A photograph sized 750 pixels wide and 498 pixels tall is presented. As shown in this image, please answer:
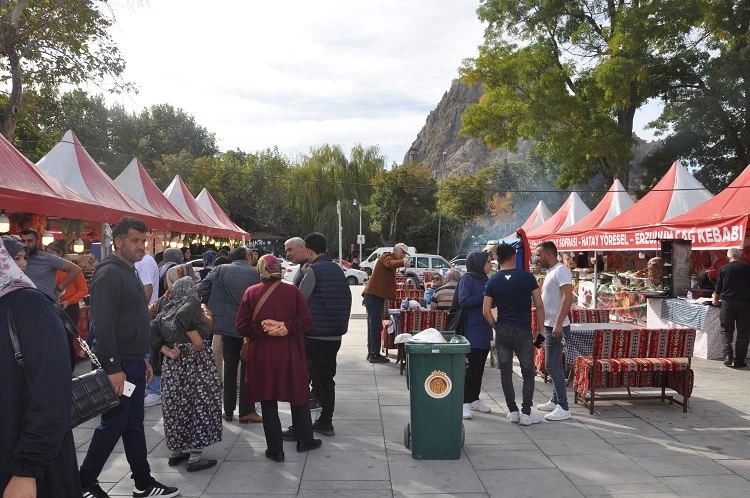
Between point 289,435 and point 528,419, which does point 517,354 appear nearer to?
point 528,419

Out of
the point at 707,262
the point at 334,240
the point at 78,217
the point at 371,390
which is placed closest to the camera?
the point at 371,390

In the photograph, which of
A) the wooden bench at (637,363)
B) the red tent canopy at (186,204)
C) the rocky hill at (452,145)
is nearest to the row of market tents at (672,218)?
the wooden bench at (637,363)

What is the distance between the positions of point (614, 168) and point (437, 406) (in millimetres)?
23546

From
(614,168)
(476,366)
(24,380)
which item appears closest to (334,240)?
(614,168)

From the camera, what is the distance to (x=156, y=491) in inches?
171

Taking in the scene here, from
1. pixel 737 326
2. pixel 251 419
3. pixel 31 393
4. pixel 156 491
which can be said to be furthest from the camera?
pixel 737 326

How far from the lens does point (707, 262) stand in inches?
649

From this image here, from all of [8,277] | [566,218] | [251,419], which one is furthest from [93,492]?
[566,218]

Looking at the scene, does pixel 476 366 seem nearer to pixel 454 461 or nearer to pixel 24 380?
pixel 454 461

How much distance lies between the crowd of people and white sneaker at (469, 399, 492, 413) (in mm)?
15

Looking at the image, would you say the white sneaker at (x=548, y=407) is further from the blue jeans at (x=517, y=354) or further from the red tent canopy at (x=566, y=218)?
the red tent canopy at (x=566, y=218)

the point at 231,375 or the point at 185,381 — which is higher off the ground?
the point at 185,381

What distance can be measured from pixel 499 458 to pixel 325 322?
192cm

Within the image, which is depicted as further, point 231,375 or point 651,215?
point 651,215
